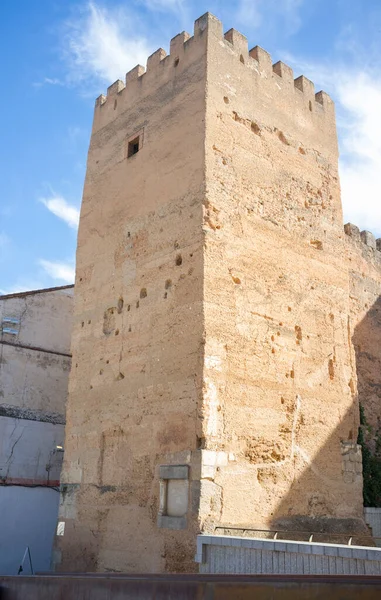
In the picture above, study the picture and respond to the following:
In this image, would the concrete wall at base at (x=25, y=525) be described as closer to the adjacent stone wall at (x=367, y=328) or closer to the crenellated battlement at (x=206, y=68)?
the adjacent stone wall at (x=367, y=328)

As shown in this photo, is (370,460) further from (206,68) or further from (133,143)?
(206,68)

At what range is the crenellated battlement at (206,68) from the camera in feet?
27.9

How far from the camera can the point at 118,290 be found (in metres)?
8.63

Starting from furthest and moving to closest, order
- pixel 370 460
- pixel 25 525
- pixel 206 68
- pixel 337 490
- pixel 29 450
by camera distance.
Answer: pixel 29 450, pixel 25 525, pixel 370 460, pixel 206 68, pixel 337 490

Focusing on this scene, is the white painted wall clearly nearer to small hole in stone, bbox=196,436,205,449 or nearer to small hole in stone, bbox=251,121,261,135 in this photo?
small hole in stone, bbox=196,436,205,449

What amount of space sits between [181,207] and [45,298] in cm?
608

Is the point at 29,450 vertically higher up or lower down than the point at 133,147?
lower down

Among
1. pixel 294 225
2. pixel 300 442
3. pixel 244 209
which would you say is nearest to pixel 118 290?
pixel 244 209

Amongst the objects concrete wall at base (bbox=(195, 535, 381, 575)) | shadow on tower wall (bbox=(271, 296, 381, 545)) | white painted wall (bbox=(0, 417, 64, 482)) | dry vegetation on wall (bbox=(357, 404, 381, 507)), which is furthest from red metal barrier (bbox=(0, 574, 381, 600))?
white painted wall (bbox=(0, 417, 64, 482))

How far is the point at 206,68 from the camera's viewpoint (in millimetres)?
8195

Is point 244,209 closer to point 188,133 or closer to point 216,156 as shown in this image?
point 216,156

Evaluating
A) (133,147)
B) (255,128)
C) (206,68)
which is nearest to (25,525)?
(133,147)

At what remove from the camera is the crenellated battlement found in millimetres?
8500

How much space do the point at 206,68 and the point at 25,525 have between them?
27.6 ft
